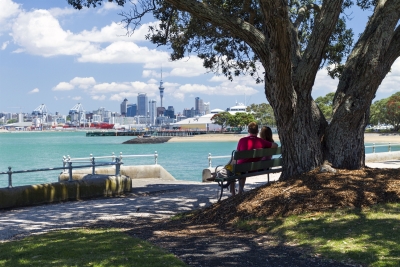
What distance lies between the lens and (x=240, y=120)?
14388cm

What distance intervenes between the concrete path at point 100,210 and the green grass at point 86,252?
1.62 meters

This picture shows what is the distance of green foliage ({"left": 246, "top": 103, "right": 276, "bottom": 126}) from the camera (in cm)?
13475

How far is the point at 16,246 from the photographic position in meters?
7.09

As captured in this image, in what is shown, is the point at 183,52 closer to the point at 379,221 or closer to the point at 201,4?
the point at 201,4

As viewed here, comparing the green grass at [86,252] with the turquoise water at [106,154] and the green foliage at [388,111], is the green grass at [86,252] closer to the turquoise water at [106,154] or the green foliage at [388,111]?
the turquoise water at [106,154]

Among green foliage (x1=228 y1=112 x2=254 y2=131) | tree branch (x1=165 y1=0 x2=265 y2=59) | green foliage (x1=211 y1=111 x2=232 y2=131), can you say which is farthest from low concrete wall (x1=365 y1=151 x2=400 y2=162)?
green foliage (x1=211 y1=111 x2=232 y2=131)

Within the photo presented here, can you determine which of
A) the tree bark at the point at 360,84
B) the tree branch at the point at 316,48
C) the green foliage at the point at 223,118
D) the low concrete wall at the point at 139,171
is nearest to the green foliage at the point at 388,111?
the green foliage at the point at 223,118

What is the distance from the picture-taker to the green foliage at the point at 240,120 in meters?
141

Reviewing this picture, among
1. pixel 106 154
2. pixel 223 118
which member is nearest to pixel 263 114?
pixel 223 118

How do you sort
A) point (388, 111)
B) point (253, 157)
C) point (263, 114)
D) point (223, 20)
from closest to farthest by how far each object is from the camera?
1. point (223, 20)
2. point (253, 157)
3. point (388, 111)
4. point (263, 114)

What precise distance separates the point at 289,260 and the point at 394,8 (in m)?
5.60

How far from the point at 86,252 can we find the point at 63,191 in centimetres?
742

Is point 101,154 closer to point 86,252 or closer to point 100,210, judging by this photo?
point 100,210

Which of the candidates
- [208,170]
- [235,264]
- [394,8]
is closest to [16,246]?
[235,264]
